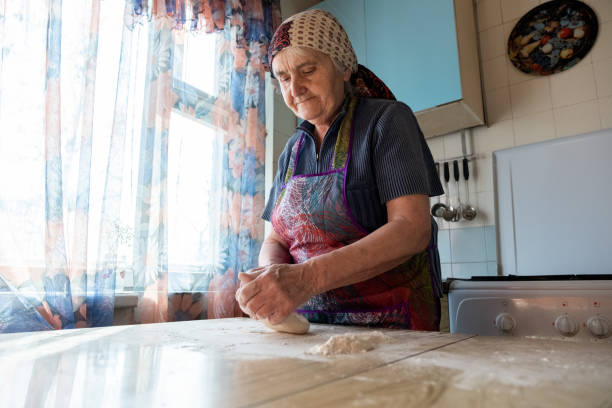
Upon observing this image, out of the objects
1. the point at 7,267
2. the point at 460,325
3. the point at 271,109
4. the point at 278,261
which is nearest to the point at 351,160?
the point at 278,261

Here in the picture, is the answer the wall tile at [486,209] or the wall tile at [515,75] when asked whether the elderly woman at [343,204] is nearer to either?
the wall tile at [486,209]

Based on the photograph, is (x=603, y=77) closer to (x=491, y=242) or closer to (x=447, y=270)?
(x=491, y=242)

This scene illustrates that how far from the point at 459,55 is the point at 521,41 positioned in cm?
43

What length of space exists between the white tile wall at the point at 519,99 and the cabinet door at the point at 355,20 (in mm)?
640

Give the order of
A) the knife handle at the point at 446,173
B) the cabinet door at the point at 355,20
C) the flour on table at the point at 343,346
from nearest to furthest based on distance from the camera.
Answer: the flour on table at the point at 343,346 < the knife handle at the point at 446,173 < the cabinet door at the point at 355,20

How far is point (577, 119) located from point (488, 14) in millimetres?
774

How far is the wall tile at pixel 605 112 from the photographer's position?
182 centimetres

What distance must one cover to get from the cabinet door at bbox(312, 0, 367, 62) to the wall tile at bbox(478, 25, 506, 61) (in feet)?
2.13

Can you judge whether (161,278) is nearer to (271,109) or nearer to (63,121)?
(63,121)

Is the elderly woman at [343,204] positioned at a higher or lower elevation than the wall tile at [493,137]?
lower

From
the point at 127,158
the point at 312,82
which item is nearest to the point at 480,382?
the point at 312,82

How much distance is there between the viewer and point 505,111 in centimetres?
210

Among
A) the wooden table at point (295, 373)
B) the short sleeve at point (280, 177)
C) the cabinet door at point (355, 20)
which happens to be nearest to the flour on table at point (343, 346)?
the wooden table at point (295, 373)

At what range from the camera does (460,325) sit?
1442 millimetres
